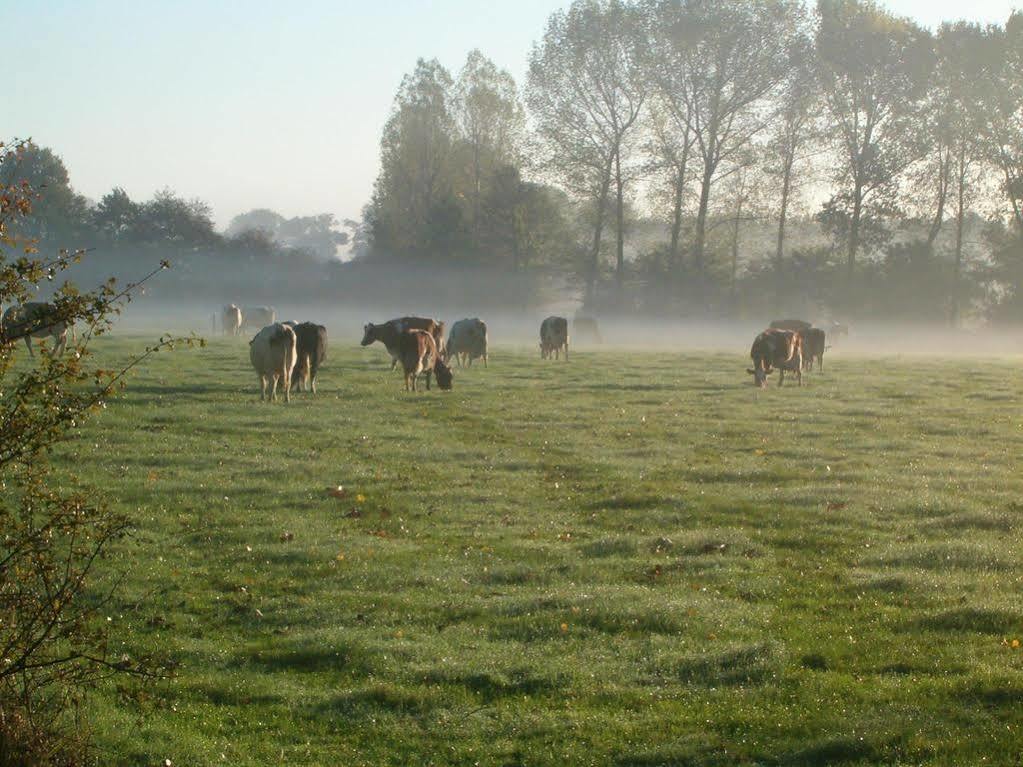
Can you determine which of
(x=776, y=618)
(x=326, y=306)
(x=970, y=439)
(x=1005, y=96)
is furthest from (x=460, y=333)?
(x=326, y=306)

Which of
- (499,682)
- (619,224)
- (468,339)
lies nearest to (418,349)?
(468,339)

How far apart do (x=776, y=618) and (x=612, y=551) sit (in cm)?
295

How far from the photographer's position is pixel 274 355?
1059 inches

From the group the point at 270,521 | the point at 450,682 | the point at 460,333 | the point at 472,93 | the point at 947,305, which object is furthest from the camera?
the point at 472,93

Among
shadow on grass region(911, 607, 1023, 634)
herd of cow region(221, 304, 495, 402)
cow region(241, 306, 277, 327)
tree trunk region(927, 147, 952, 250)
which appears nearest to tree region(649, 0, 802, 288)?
tree trunk region(927, 147, 952, 250)

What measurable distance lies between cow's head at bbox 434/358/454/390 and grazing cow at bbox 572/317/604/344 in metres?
31.3

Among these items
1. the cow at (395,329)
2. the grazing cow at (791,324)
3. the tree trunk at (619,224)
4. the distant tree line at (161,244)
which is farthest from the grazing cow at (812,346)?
the distant tree line at (161,244)

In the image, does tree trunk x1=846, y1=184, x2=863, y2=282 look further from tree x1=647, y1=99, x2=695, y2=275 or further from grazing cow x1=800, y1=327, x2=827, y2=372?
grazing cow x1=800, y1=327, x2=827, y2=372

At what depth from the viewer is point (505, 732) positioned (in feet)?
26.8

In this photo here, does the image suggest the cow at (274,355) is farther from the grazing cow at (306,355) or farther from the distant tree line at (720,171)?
the distant tree line at (720,171)

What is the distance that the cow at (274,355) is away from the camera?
88.0 feet

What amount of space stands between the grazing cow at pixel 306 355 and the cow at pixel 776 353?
1249cm

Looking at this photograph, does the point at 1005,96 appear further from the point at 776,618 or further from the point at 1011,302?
the point at 776,618

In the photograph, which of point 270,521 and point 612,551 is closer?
point 612,551
